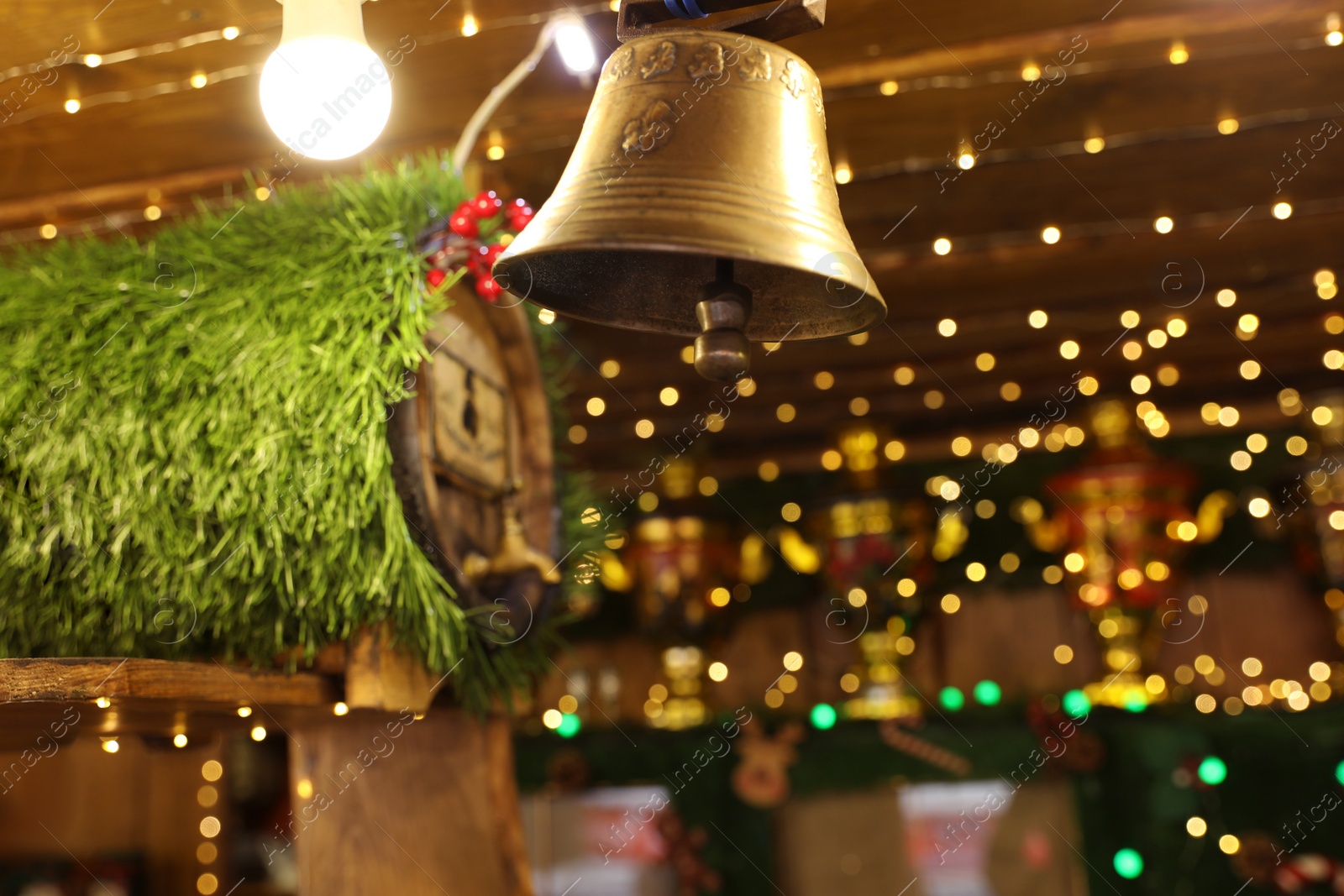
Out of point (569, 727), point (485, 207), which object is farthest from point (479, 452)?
point (569, 727)

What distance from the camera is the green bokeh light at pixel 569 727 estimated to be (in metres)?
2.58

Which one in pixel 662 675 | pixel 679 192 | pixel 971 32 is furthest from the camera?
pixel 662 675

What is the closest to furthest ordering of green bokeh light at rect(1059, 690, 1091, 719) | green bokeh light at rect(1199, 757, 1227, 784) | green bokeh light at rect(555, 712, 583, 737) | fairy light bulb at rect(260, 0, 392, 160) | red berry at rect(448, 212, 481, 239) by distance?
fairy light bulb at rect(260, 0, 392, 160), red berry at rect(448, 212, 481, 239), green bokeh light at rect(1199, 757, 1227, 784), green bokeh light at rect(1059, 690, 1091, 719), green bokeh light at rect(555, 712, 583, 737)

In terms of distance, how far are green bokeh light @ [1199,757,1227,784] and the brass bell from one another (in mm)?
1600

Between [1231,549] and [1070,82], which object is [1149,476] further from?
[1070,82]

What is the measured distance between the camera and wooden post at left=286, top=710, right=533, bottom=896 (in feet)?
4.84

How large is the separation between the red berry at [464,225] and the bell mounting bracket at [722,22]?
350 millimetres

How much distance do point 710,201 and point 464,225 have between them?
49 cm

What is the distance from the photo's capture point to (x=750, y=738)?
2.44m

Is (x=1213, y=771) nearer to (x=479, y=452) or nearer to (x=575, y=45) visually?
(x=479, y=452)

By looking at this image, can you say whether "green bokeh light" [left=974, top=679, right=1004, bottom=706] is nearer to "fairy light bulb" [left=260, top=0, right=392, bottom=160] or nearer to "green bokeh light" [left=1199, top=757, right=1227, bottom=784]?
"green bokeh light" [left=1199, top=757, right=1227, bottom=784]

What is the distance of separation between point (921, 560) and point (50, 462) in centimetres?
200

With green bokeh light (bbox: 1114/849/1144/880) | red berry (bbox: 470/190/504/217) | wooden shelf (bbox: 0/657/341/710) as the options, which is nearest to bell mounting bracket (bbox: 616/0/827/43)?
red berry (bbox: 470/190/504/217)

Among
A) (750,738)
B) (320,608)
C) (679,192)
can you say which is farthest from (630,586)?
(679,192)
